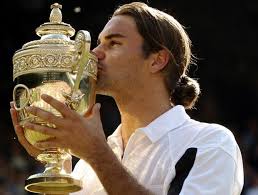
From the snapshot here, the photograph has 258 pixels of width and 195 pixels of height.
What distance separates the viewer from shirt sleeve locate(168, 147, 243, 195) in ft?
10.2

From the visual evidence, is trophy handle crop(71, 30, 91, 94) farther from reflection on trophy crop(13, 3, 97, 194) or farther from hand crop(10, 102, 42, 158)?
hand crop(10, 102, 42, 158)

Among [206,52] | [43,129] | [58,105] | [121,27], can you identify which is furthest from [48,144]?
[206,52]

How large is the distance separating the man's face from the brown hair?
1.5 inches

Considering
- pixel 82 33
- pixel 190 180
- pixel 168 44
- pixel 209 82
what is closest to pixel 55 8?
pixel 82 33

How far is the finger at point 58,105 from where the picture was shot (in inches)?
112

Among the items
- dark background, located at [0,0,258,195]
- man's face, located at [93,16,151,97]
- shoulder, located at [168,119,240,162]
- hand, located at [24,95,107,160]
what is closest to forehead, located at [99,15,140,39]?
man's face, located at [93,16,151,97]

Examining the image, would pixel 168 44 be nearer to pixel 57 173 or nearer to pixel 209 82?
Result: pixel 57 173

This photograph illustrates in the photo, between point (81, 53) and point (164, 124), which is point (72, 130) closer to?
point (81, 53)

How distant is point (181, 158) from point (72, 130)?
0.47 m

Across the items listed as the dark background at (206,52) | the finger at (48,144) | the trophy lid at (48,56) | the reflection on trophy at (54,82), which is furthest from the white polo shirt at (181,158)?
the dark background at (206,52)

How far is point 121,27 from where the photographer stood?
350cm

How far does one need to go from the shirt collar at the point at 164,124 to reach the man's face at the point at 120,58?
0.52ft

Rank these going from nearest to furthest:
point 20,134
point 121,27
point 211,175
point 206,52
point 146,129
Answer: point 211,175 → point 20,134 → point 146,129 → point 121,27 → point 206,52

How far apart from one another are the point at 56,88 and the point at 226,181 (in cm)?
64
